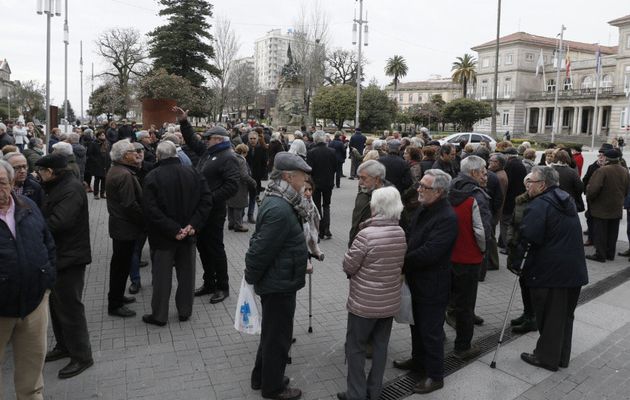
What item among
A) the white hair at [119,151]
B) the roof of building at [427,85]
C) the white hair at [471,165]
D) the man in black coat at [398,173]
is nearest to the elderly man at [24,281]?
the white hair at [119,151]

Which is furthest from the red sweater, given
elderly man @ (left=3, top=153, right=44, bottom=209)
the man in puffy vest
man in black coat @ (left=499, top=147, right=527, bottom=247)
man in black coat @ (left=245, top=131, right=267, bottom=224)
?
man in black coat @ (left=245, top=131, right=267, bottom=224)

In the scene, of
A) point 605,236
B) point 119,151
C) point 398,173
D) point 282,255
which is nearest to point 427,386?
point 282,255

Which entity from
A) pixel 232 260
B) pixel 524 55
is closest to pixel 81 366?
pixel 232 260

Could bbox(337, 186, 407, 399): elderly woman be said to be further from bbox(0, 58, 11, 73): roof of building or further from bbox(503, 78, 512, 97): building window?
bbox(0, 58, 11, 73): roof of building

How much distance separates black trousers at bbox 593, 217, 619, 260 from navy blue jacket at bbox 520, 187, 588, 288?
4.91 metres

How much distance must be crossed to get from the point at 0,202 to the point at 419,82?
114967 millimetres

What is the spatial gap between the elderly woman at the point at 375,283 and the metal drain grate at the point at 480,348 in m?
0.37

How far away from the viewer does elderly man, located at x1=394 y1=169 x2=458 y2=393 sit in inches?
161

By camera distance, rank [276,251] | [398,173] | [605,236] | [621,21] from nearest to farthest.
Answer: [276,251]
[398,173]
[605,236]
[621,21]

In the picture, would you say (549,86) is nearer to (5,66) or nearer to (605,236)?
(605,236)

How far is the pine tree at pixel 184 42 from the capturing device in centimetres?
4144

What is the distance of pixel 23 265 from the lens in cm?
332

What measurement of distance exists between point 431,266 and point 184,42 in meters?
41.5

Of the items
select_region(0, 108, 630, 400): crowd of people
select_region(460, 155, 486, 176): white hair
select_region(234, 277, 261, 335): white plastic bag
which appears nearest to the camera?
select_region(0, 108, 630, 400): crowd of people
